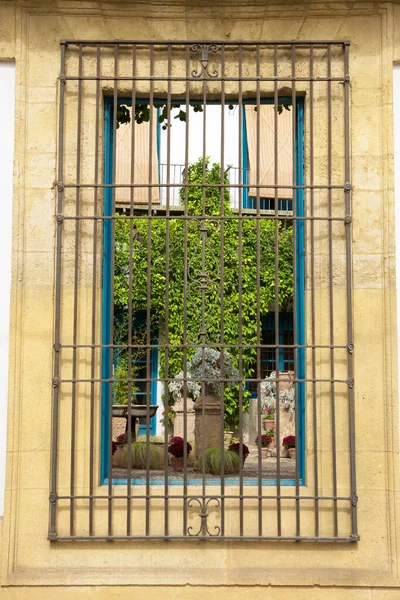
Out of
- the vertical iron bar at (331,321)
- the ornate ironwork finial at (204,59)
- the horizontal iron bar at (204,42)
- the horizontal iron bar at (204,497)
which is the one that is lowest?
the horizontal iron bar at (204,497)

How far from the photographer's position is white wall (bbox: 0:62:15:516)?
14.1 ft

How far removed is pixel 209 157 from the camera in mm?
14445

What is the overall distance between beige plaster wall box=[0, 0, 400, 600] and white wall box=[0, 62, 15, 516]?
0.05m

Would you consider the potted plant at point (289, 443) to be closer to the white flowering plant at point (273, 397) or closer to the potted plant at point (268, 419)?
the white flowering plant at point (273, 397)

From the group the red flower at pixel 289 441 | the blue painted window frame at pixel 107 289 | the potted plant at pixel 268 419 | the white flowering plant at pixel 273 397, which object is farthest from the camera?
the potted plant at pixel 268 419

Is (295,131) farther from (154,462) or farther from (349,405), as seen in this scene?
(154,462)

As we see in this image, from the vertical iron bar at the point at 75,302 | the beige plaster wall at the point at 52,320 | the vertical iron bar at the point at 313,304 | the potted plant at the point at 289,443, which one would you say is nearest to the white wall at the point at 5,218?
the beige plaster wall at the point at 52,320

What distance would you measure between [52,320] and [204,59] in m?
1.75

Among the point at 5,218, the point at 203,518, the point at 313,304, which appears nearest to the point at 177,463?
the point at 203,518

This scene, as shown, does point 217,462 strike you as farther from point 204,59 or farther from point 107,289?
point 204,59

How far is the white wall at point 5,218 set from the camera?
4.29 metres

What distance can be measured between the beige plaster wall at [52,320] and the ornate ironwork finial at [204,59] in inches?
4.1

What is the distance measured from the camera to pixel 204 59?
445 centimetres

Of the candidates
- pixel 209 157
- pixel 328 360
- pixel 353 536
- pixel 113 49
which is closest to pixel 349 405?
pixel 328 360
